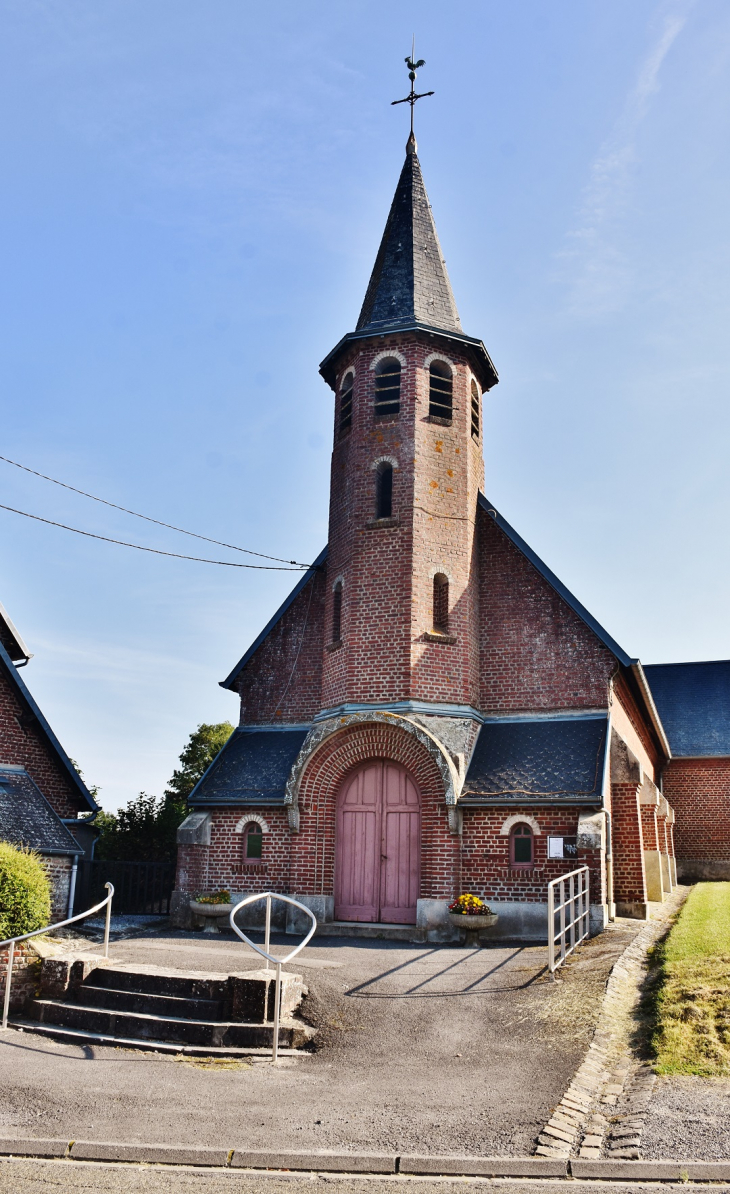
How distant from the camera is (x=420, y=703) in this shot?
16203 millimetres

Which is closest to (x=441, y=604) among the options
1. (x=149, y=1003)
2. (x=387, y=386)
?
(x=387, y=386)

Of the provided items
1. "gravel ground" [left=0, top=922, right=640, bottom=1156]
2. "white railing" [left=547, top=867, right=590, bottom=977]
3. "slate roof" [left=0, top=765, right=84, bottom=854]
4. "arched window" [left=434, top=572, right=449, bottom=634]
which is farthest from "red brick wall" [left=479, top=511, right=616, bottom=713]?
"slate roof" [left=0, top=765, right=84, bottom=854]

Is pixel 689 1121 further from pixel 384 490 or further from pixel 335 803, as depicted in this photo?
pixel 384 490

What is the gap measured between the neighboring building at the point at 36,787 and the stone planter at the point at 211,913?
214cm

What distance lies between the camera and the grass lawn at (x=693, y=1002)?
7.85 metres

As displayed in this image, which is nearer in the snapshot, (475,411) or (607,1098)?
(607,1098)

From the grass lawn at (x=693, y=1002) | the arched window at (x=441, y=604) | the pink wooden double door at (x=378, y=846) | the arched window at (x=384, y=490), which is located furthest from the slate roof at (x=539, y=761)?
the arched window at (x=384, y=490)

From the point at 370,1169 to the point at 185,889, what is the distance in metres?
11.6

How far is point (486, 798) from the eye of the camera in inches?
604

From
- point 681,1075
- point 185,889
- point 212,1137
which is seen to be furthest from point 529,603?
point 212,1137

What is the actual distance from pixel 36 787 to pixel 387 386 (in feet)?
33.0

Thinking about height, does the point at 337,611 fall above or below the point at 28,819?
above

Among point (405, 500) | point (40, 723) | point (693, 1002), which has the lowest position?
point (693, 1002)

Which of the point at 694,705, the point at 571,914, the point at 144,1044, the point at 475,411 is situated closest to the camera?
the point at 144,1044
